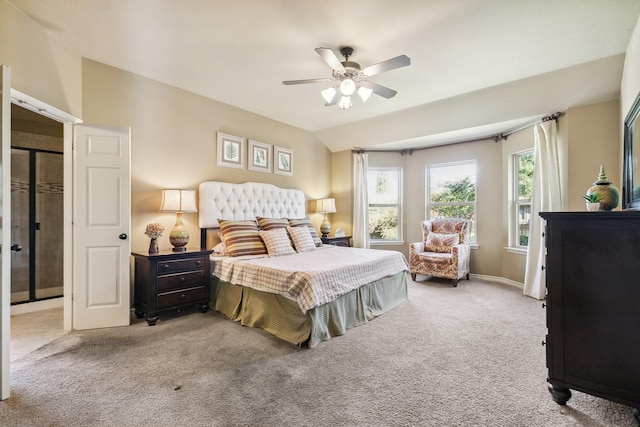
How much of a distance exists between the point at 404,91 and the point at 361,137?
1670 millimetres

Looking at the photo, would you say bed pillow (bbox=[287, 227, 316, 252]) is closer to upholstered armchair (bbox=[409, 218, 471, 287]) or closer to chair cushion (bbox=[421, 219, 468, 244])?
upholstered armchair (bbox=[409, 218, 471, 287])

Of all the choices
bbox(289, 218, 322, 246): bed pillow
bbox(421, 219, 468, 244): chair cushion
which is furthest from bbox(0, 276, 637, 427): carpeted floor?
bbox(421, 219, 468, 244): chair cushion

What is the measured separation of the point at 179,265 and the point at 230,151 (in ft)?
6.39

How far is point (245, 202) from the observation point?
4.40 meters

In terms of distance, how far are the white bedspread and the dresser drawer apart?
20 centimetres

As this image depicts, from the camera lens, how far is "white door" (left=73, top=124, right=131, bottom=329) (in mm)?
2975

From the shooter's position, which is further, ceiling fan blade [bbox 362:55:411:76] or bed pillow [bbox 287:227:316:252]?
bed pillow [bbox 287:227:316:252]

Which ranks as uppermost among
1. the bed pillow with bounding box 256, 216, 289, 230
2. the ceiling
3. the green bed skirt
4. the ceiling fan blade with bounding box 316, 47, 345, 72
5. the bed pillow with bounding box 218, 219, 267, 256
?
the ceiling

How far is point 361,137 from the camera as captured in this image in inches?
218

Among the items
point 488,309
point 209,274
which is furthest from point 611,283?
point 209,274

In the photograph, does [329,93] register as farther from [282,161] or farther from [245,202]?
[282,161]

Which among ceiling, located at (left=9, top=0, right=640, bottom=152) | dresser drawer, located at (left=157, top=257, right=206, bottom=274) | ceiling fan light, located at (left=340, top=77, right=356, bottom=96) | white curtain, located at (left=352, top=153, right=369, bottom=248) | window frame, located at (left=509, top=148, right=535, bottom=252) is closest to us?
ceiling, located at (left=9, top=0, right=640, bottom=152)

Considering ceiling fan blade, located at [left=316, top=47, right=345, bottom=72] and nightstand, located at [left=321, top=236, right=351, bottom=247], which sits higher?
ceiling fan blade, located at [left=316, top=47, right=345, bottom=72]

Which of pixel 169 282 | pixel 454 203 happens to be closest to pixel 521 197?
pixel 454 203
